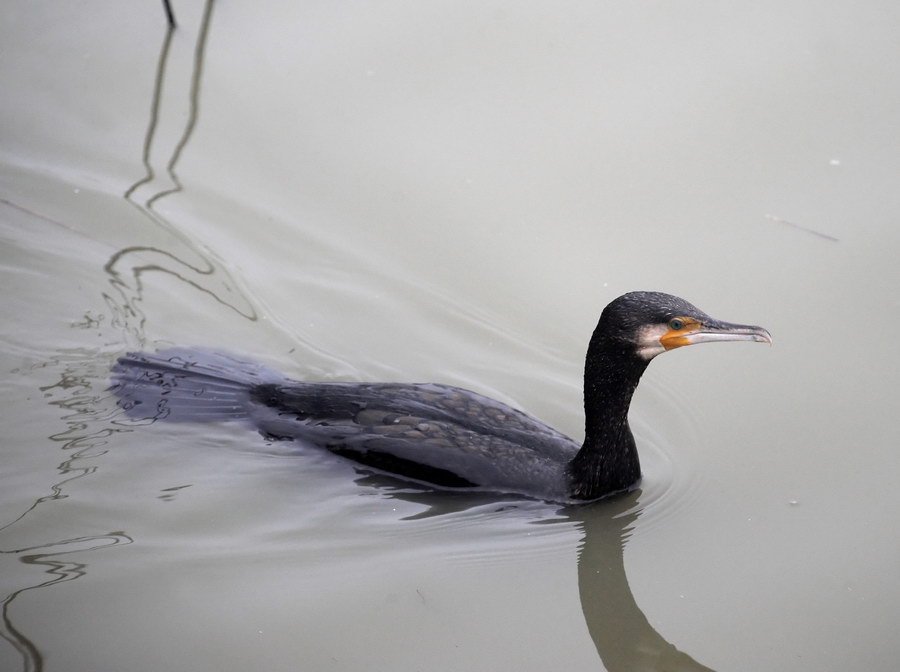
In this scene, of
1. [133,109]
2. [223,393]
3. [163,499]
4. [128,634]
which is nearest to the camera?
[128,634]

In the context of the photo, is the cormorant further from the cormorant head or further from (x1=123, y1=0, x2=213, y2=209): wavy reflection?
(x1=123, y1=0, x2=213, y2=209): wavy reflection

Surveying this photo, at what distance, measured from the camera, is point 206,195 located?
24.7ft

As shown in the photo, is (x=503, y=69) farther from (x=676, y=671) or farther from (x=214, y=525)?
(x=676, y=671)

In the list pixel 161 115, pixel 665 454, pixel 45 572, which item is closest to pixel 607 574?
pixel 665 454

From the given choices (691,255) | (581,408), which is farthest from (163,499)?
(691,255)

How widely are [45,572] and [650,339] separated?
296 centimetres

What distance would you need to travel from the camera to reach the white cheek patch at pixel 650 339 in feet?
17.2

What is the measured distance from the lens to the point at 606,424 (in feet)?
18.0

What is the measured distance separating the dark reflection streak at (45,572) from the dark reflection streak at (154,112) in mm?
2998

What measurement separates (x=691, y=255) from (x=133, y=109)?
4197mm

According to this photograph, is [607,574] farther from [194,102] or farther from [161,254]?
[194,102]

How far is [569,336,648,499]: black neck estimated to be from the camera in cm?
543

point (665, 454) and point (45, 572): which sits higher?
point (665, 454)

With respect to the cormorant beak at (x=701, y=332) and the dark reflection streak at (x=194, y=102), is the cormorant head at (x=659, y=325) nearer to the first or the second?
the cormorant beak at (x=701, y=332)
